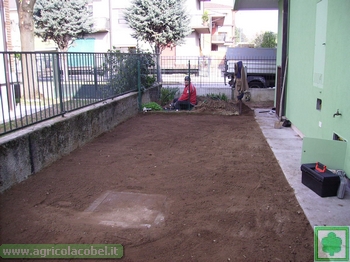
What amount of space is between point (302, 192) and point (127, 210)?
246 centimetres

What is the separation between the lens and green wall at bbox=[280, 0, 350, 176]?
5.15 m

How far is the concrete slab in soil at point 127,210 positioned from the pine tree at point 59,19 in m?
23.6

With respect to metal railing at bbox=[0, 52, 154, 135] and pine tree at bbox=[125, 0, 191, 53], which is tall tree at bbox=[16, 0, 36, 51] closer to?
metal railing at bbox=[0, 52, 154, 135]

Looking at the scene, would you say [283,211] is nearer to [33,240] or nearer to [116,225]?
[116,225]

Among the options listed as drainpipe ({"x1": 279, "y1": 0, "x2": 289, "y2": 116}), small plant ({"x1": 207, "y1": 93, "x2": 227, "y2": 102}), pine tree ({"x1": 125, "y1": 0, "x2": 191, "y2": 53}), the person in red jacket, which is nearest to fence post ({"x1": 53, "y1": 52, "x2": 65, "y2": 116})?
drainpipe ({"x1": 279, "y1": 0, "x2": 289, "y2": 116})

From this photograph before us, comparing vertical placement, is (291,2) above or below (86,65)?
above

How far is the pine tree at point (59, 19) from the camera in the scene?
25.2 meters

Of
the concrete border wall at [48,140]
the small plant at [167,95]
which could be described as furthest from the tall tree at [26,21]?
the concrete border wall at [48,140]

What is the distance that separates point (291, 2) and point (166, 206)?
7353mm

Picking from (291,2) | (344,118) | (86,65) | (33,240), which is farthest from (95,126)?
(291,2)

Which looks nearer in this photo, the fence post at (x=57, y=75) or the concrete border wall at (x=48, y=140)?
the concrete border wall at (x=48, y=140)

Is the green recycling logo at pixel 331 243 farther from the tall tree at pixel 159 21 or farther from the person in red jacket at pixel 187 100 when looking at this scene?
the tall tree at pixel 159 21

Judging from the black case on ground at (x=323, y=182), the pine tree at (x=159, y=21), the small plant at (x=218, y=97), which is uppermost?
the pine tree at (x=159, y=21)

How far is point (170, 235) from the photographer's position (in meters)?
3.74
